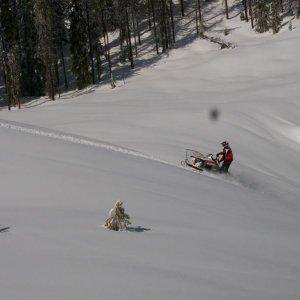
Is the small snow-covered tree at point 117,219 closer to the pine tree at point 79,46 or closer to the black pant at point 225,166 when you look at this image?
the black pant at point 225,166

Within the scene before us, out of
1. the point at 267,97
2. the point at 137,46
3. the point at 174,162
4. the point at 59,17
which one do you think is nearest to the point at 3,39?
the point at 59,17

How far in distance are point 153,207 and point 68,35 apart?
46.0 metres

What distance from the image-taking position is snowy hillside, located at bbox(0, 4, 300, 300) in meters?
6.75

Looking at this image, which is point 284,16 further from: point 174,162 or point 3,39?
point 174,162

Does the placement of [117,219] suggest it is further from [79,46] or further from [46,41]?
[79,46]

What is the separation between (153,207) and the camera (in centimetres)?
1094

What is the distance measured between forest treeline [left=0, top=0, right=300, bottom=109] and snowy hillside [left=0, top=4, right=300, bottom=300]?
18.8m

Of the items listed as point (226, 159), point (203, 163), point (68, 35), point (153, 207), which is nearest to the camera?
point (153, 207)

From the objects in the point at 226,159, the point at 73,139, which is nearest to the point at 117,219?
the point at 226,159

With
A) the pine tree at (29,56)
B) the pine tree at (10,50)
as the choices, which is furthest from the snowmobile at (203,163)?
the pine tree at (29,56)

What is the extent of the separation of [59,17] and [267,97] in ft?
110

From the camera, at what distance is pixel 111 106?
104 ft

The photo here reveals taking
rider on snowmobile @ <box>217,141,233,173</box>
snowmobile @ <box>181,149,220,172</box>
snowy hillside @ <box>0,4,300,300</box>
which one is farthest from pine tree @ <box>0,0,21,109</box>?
rider on snowmobile @ <box>217,141,233,173</box>

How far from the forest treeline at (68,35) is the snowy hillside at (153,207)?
18.8 meters
